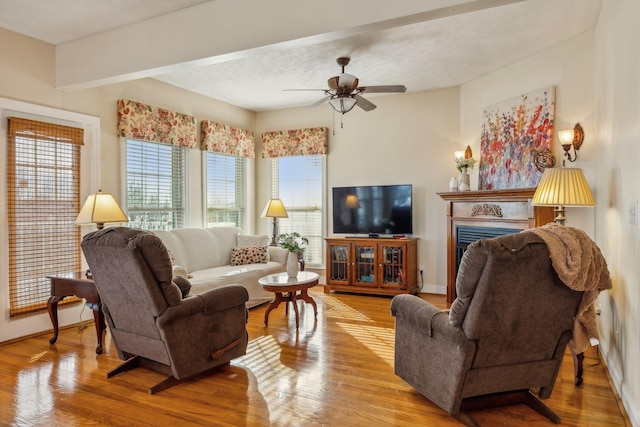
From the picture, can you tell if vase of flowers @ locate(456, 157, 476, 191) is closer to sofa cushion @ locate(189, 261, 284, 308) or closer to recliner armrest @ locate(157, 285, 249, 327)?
sofa cushion @ locate(189, 261, 284, 308)

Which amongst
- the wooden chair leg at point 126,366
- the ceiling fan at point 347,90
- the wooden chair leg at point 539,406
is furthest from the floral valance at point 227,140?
the wooden chair leg at point 539,406

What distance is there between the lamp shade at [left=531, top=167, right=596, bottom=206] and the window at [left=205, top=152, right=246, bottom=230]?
435cm

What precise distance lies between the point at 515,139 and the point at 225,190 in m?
4.06

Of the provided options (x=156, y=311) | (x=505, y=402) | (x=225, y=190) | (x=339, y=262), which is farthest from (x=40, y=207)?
(x=505, y=402)

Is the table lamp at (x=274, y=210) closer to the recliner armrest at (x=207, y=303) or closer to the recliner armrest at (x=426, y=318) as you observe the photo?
the recliner armrest at (x=207, y=303)

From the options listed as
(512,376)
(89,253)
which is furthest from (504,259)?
(89,253)

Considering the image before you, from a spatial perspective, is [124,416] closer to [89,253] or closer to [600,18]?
[89,253]

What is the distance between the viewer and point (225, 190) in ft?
20.9

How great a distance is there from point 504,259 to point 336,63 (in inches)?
129

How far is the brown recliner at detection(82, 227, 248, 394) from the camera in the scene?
8.51 ft

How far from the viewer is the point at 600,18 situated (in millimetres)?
3494

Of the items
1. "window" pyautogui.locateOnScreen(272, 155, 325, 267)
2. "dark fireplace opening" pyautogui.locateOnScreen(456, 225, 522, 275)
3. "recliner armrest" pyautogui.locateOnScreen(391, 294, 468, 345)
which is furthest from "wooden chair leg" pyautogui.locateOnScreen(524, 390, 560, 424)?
"window" pyautogui.locateOnScreen(272, 155, 325, 267)

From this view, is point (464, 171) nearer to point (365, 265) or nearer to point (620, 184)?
point (365, 265)

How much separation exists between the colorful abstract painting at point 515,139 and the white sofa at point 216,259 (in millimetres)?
2831
